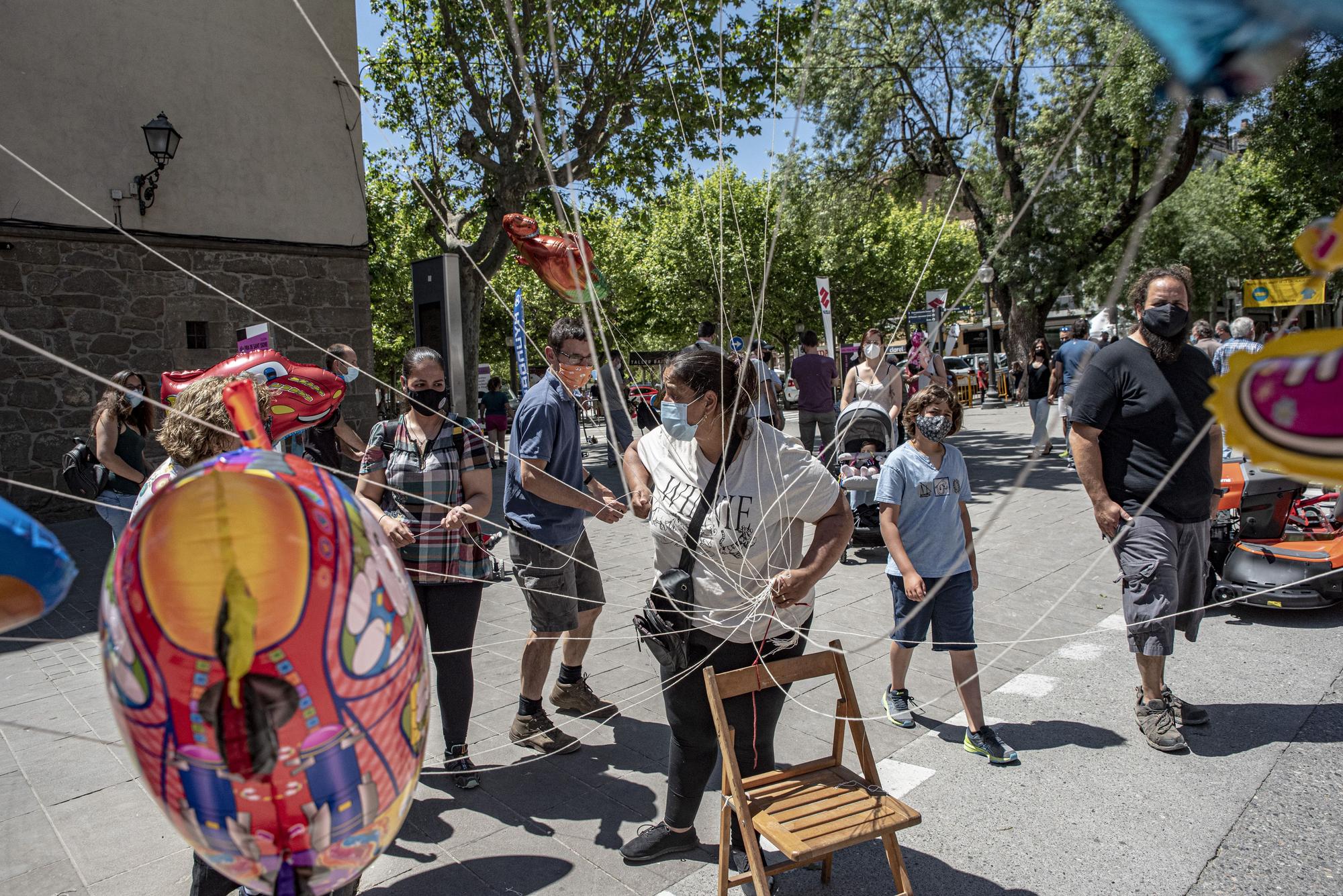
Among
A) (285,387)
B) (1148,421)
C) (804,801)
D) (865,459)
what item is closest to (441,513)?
(285,387)

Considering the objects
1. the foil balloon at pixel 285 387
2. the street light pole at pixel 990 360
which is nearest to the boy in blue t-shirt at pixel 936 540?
the foil balloon at pixel 285 387

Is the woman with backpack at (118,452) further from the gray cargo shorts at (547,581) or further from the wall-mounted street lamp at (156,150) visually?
the wall-mounted street lamp at (156,150)

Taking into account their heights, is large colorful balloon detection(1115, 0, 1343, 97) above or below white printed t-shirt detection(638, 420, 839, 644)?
above

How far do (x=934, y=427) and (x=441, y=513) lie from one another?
2.07 metres

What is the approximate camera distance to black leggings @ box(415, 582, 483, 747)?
10.5ft

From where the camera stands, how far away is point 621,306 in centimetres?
2928

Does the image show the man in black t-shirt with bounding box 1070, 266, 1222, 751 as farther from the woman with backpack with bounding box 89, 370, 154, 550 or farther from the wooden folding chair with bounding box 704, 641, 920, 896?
the woman with backpack with bounding box 89, 370, 154, 550

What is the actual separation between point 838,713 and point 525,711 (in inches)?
60.7

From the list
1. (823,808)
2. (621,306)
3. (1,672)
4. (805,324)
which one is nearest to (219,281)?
(1,672)

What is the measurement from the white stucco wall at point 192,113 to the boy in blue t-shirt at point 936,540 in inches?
373

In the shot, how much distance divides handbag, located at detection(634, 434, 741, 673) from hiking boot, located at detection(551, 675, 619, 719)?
1326 mm

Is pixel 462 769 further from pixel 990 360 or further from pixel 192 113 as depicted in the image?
pixel 990 360

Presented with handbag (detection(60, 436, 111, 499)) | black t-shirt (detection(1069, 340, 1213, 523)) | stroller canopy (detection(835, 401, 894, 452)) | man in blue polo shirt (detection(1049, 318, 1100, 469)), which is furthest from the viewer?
man in blue polo shirt (detection(1049, 318, 1100, 469))

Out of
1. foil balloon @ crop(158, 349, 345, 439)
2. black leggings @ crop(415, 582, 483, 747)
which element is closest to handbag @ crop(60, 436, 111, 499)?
foil balloon @ crop(158, 349, 345, 439)
